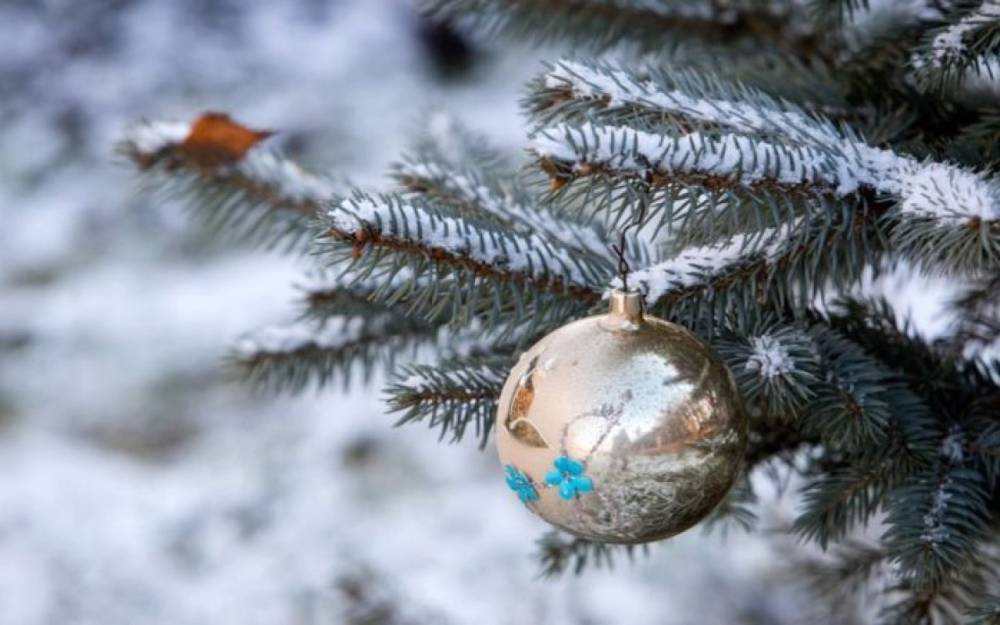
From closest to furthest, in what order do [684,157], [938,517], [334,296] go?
[684,157]
[938,517]
[334,296]

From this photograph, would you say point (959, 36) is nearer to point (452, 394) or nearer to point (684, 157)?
point (684, 157)

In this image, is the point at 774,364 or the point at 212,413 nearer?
the point at 774,364

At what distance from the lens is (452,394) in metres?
0.54

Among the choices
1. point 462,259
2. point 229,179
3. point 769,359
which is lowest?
point 769,359

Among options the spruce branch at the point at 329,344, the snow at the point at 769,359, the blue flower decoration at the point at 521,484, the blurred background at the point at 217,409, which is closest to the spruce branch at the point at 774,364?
the snow at the point at 769,359

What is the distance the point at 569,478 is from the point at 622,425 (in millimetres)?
34

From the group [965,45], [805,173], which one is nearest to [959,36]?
[965,45]

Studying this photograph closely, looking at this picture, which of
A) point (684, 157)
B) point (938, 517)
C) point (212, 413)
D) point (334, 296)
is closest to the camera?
point (684, 157)

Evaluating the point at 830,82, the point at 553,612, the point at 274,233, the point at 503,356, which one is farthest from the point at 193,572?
the point at 830,82

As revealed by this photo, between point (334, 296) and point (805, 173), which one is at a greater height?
point (334, 296)

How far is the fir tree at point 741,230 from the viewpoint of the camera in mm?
452

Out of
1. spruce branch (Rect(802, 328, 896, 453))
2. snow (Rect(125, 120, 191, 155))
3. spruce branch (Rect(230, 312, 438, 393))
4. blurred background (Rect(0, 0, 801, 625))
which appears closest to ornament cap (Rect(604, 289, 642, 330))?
spruce branch (Rect(802, 328, 896, 453))

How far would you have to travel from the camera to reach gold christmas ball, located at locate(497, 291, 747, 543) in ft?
1.52

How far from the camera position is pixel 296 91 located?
224 centimetres
